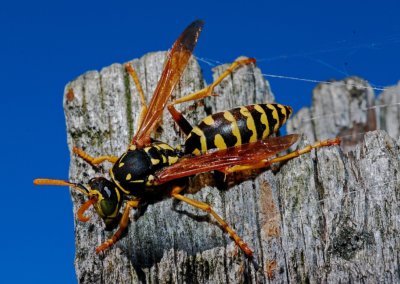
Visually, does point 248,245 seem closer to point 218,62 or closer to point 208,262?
point 208,262

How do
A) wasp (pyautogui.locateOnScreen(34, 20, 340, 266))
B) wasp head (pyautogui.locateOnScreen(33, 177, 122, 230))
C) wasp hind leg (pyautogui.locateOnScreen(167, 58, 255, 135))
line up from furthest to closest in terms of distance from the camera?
wasp hind leg (pyautogui.locateOnScreen(167, 58, 255, 135)), wasp (pyautogui.locateOnScreen(34, 20, 340, 266)), wasp head (pyautogui.locateOnScreen(33, 177, 122, 230))

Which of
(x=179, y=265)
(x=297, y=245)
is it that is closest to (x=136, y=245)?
(x=179, y=265)

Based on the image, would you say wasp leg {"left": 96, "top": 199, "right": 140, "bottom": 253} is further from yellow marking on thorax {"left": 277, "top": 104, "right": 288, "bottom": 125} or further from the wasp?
yellow marking on thorax {"left": 277, "top": 104, "right": 288, "bottom": 125}

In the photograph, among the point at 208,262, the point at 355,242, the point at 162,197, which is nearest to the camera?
the point at 355,242

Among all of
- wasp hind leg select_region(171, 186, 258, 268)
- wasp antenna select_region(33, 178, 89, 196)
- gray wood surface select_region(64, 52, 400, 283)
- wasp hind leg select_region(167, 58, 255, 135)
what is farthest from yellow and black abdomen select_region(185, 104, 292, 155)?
wasp antenna select_region(33, 178, 89, 196)

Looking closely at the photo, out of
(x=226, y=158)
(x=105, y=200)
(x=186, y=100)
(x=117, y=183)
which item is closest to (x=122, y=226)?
(x=105, y=200)

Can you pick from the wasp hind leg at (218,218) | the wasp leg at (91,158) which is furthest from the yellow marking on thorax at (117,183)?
the wasp hind leg at (218,218)

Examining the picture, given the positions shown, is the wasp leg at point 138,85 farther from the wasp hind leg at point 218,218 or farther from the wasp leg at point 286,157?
the wasp leg at point 286,157
